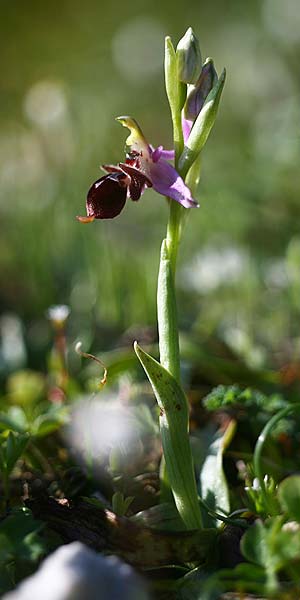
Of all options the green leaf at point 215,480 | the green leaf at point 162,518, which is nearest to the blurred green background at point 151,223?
the green leaf at point 215,480

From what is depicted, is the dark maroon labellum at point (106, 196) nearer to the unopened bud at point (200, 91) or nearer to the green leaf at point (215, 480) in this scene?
→ the unopened bud at point (200, 91)

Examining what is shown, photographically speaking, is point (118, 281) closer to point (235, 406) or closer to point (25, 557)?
point (235, 406)

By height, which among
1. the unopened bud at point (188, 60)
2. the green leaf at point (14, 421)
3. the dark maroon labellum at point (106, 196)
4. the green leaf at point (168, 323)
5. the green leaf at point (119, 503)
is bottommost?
the green leaf at point (119, 503)

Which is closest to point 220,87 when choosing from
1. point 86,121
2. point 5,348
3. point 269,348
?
point 269,348

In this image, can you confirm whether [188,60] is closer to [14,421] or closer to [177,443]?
[177,443]

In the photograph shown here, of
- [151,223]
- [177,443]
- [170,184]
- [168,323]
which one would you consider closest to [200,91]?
[170,184]

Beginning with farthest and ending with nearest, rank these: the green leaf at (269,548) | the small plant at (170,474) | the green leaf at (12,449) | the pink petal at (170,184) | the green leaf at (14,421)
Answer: the green leaf at (14,421)
the green leaf at (12,449)
the pink petal at (170,184)
the small plant at (170,474)
the green leaf at (269,548)
